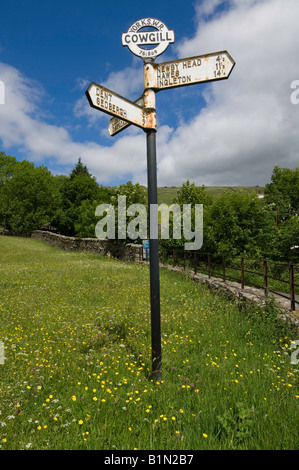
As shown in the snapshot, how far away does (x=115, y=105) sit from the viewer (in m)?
2.89

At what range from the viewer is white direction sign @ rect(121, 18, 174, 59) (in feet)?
9.45

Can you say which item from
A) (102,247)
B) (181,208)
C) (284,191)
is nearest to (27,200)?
(102,247)

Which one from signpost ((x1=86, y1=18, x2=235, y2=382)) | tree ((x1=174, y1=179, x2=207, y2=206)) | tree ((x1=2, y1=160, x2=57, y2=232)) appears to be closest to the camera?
signpost ((x1=86, y1=18, x2=235, y2=382))

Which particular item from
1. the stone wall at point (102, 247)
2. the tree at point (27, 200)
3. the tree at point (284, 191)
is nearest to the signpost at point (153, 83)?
the stone wall at point (102, 247)

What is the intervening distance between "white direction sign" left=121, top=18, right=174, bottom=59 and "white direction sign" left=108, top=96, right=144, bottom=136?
54cm

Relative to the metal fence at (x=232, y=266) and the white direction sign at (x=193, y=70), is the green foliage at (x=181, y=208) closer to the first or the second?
the metal fence at (x=232, y=266)

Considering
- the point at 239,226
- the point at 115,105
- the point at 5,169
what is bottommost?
the point at 239,226

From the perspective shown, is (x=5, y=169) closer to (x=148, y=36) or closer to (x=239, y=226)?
(x=239, y=226)

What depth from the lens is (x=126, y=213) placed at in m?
21.6

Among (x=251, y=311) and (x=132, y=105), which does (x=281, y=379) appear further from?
(x=132, y=105)

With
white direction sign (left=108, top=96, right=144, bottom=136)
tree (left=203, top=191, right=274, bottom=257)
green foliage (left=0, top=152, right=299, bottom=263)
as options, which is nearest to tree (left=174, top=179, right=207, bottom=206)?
green foliage (left=0, top=152, right=299, bottom=263)

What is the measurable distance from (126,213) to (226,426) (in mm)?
19590

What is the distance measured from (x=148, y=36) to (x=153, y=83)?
47 centimetres

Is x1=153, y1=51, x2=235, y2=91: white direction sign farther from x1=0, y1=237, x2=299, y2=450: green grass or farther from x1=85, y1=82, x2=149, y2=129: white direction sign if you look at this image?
x1=0, y1=237, x2=299, y2=450: green grass
